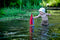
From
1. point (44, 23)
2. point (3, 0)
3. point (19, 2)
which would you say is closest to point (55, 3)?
point (19, 2)

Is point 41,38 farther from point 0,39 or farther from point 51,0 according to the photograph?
point 51,0

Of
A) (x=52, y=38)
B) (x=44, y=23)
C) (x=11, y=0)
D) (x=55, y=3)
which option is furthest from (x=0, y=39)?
(x=55, y=3)

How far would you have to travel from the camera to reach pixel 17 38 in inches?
292

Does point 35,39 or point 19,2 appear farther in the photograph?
point 19,2

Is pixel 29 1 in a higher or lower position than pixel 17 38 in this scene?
higher

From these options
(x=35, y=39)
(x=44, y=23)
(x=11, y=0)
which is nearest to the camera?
(x=35, y=39)

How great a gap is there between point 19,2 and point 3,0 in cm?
254

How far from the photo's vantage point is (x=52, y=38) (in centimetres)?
735

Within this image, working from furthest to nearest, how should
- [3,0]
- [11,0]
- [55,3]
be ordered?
[55,3] < [11,0] < [3,0]

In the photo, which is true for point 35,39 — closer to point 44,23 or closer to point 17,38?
point 17,38

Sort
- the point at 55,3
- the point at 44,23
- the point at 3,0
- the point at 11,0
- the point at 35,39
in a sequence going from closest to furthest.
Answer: the point at 35,39, the point at 44,23, the point at 3,0, the point at 11,0, the point at 55,3

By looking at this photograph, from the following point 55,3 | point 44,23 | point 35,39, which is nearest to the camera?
point 35,39

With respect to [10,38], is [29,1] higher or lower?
higher

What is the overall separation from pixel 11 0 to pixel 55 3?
711 centimetres
